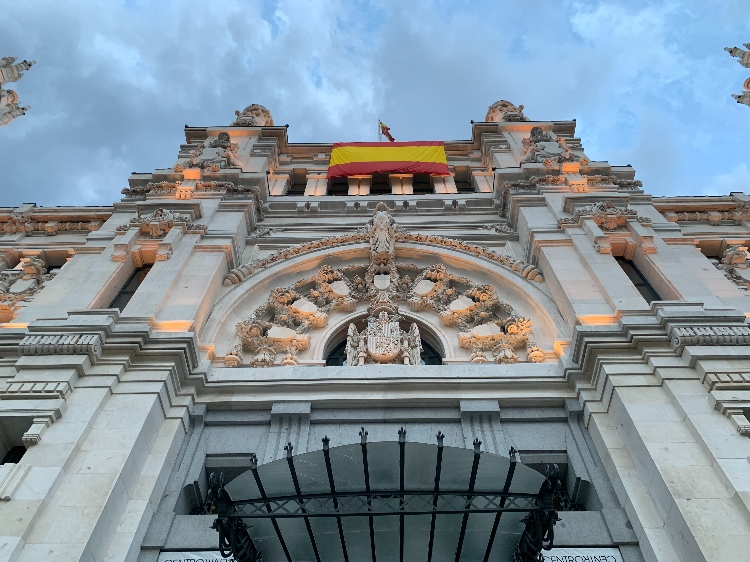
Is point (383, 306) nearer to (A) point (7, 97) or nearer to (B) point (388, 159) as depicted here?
(B) point (388, 159)

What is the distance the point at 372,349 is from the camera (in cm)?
1616

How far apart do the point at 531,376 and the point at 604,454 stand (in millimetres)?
2378

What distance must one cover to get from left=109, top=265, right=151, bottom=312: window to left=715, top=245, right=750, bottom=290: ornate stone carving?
1612cm

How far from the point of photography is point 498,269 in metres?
19.2

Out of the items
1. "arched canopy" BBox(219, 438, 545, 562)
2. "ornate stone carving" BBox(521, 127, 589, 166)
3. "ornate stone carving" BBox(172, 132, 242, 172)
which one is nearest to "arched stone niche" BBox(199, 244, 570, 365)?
"arched canopy" BBox(219, 438, 545, 562)

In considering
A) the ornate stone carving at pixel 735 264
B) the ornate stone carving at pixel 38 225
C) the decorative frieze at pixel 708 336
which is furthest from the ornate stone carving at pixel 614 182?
the ornate stone carving at pixel 38 225

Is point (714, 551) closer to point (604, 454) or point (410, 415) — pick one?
point (604, 454)

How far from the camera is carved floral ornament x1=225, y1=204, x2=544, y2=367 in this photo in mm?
16172

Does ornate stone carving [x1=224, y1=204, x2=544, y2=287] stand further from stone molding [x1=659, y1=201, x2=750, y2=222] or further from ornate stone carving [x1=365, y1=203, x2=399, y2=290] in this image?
stone molding [x1=659, y1=201, x2=750, y2=222]

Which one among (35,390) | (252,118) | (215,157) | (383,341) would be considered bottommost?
(35,390)

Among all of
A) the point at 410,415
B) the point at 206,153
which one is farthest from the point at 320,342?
the point at 206,153

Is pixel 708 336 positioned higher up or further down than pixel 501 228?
further down

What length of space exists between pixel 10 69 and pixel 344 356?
52.6 feet

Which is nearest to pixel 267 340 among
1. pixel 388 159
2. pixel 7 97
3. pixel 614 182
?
pixel 614 182
